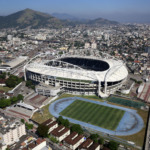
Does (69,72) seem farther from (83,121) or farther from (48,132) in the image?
(48,132)

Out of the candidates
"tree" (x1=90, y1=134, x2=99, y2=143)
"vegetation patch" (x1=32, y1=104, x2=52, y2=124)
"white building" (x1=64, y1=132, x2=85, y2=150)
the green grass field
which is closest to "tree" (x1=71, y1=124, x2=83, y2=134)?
"white building" (x1=64, y1=132, x2=85, y2=150)

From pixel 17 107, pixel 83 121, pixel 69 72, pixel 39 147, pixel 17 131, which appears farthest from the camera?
pixel 69 72

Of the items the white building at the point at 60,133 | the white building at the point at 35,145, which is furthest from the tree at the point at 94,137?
the white building at the point at 35,145

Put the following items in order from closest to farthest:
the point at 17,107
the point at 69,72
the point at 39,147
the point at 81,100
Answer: the point at 39,147
the point at 17,107
the point at 81,100
the point at 69,72

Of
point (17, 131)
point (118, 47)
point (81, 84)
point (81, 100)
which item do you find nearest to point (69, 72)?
point (81, 84)

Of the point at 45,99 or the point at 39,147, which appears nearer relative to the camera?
the point at 39,147

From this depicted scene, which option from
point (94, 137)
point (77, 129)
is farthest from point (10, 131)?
point (94, 137)

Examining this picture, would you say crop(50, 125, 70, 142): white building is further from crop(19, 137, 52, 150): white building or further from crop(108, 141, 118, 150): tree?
crop(108, 141, 118, 150): tree

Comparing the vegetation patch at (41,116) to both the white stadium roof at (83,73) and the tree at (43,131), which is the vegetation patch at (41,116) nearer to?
the tree at (43,131)
